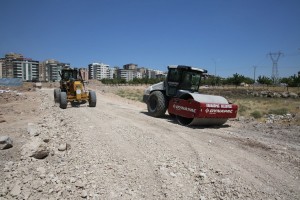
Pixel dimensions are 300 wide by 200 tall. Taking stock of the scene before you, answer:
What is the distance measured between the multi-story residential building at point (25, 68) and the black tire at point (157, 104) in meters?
146

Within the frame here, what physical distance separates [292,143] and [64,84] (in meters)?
13.3

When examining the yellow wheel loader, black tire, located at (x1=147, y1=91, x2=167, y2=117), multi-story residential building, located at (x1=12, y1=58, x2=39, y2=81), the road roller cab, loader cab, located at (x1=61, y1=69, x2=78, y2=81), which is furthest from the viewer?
multi-story residential building, located at (x1=12, y1=58, x2=39, y2=81)

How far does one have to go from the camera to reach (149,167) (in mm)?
5590

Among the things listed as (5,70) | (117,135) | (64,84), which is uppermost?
(5,70)

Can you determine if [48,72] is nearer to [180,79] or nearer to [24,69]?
[24,69]

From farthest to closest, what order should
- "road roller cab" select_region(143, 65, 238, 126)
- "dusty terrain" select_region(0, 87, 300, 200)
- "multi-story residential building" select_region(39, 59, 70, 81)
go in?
"multi-story residential building" select_region(39, 59, 70, 81) < "road roller cab" select_region(143, 65, 238, 126) < "dusty terrain" select_region(0, 87, 300, 200)

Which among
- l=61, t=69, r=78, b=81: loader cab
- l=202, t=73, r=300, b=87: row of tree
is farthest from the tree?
l=61, t=69, r=78, b=81: loader cab

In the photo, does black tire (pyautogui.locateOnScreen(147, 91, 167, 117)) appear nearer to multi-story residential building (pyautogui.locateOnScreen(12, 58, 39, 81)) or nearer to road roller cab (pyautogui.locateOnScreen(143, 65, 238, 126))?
road roller cab (pyautogui.locateOnScreen(143, 65, 238, 126))

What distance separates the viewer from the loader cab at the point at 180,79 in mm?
12453

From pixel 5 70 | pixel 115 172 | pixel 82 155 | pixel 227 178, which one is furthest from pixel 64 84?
pixel 5 70

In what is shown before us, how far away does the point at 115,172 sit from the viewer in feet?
17.4

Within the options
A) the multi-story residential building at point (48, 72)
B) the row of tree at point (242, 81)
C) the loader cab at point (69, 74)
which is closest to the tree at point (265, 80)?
the row of tree at point (242, 81)

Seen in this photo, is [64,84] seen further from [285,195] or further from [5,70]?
[5,70]

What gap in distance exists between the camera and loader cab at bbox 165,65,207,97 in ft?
40.9
